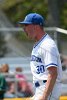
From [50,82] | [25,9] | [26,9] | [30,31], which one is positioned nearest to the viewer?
[50,82]

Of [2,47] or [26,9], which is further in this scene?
Result: [26,9]

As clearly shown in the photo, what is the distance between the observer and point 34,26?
5.71 metres

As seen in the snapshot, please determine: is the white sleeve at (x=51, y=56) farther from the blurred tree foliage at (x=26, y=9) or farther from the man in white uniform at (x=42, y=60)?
the blurred tree foliage at (x=26, y=9)

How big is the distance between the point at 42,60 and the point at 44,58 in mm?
48

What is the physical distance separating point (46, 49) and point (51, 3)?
14.1 m

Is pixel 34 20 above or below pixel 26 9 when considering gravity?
below

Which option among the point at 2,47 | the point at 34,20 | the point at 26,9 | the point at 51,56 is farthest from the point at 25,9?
the point at 51,56

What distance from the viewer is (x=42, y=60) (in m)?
5.75

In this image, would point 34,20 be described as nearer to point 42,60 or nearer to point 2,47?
point 42,60

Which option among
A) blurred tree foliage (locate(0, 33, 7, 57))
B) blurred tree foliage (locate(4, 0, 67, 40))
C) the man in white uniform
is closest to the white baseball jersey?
the man in white uniform

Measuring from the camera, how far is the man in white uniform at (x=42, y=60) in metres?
5.62

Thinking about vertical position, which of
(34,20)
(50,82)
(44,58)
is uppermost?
(34,20)

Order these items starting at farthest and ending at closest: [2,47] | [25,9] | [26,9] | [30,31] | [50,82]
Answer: [25,9] → [26,9] → [2,47] → [30,31] → [50,82]

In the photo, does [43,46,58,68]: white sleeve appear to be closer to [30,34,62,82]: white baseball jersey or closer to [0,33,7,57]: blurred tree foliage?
[30,34,62,82]: white baseball jersey
